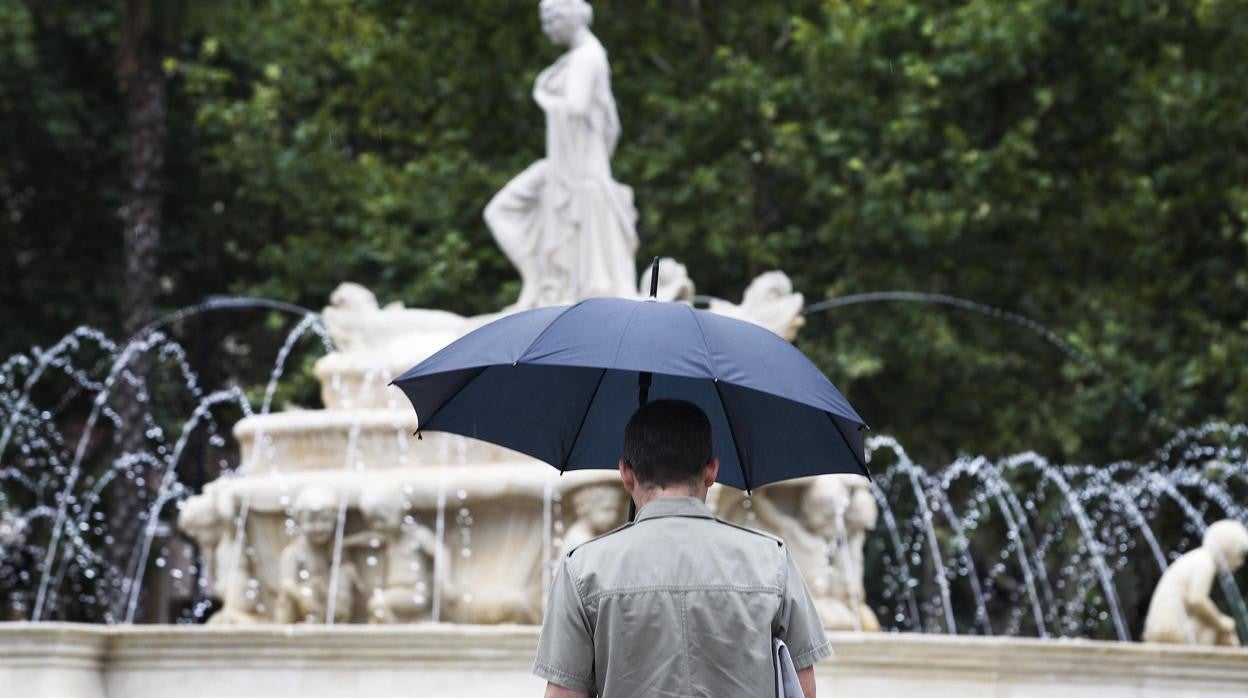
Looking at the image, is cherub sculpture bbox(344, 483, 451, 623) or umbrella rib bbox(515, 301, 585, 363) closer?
umbrella rib bbox(515, 301, 585, 363)

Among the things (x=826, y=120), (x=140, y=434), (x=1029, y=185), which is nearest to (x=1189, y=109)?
(x=1029, y=185)

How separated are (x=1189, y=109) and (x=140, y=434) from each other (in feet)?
34.5

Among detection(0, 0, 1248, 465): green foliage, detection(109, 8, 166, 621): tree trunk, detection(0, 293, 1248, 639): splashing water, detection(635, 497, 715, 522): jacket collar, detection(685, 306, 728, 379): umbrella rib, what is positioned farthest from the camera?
detection(0, 0, 1248, 465): green foliage

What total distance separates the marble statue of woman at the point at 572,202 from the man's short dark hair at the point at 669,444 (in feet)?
30.1

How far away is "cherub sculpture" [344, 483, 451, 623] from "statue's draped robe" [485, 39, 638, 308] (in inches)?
107

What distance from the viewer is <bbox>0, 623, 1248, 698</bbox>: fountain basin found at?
793 cm

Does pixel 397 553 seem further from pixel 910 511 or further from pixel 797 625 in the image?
pixel 910 511

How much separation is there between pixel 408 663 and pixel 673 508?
4.43 m

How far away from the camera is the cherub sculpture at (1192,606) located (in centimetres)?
1109

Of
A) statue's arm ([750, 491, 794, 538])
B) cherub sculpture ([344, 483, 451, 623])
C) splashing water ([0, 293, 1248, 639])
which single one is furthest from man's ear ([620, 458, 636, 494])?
splashing water ([0, 293, 1248, 639])

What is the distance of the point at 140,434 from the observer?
20.2m

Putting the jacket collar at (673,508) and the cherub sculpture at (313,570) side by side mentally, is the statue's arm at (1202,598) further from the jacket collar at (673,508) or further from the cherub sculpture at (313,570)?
the jacket collar at (673,508)

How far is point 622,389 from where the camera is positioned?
501 centimetres

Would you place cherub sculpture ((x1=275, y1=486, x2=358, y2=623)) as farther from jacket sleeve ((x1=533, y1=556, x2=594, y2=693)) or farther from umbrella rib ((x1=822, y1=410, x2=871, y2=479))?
jacket sleeve ((x1=533, y1=556, x2=594, y2=693))
